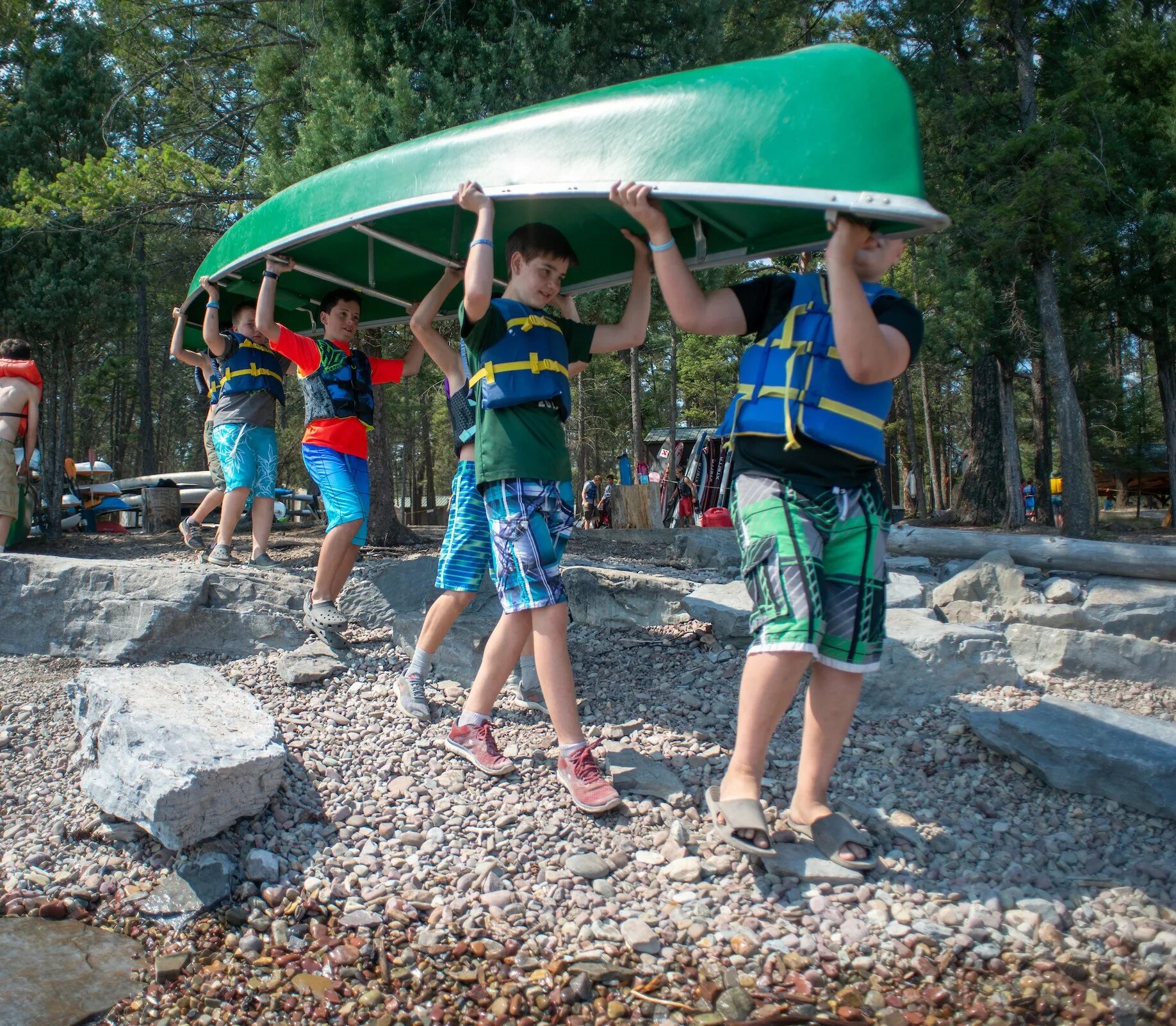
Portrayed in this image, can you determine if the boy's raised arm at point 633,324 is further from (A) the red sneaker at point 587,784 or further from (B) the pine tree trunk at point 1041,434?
(B) the pine tree trunk at point 1041,434

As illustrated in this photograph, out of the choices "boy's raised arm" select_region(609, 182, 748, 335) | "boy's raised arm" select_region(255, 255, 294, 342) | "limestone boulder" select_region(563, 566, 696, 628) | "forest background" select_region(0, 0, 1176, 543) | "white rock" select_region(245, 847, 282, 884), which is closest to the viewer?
"boy's raised arm" select_region(609, 182, 748, 335)

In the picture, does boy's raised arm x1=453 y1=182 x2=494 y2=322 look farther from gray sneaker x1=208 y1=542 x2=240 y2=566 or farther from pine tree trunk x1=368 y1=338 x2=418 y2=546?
pine tree trunk x1=368 y1=338 x2=418 y2=546

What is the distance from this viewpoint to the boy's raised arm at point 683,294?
254cm

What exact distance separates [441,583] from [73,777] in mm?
1554

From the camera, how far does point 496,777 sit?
312 centimetres

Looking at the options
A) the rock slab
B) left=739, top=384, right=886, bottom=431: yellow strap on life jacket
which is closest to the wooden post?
the rock slab

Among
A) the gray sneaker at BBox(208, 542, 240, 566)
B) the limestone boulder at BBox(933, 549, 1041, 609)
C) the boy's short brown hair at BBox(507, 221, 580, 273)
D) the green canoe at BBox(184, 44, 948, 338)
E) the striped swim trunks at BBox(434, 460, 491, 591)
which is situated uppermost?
the green canoe at BBox(184, 44, 948, 338)

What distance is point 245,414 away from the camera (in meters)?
5.36

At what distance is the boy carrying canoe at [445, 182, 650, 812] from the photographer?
2885 millimetres

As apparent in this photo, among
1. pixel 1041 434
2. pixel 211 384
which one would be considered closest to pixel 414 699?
pixel 211 384

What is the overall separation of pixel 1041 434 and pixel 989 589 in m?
13.3

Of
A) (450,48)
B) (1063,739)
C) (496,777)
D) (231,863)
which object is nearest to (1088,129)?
(450,48)

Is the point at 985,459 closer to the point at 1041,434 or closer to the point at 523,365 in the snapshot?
the point at 1041,434

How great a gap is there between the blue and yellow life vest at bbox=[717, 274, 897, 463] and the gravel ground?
1.23 m
